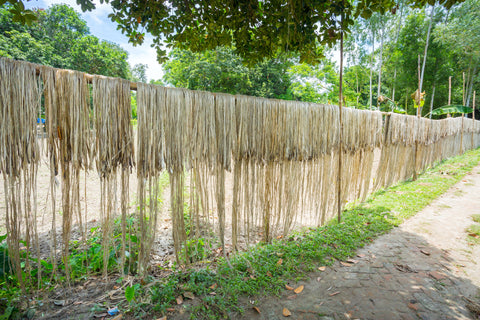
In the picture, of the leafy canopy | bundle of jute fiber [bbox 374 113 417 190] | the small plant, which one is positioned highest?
the leafy canopy

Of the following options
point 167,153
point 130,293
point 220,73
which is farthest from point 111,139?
point 220,73

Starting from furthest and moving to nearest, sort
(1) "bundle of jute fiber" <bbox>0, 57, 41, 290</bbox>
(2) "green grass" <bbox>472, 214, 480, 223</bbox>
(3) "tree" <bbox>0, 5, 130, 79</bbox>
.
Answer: (3) "tree" <bbox>0, 5, 130, 79</bbox> < (2) "green grass" <bbox>472, 214, 480, 223</bbox> < (1) "bundle of jute fiber" <bbox>0, 57, 41, 290</bbox>

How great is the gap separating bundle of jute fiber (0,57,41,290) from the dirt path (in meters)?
1.95

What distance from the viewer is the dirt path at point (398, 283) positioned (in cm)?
199

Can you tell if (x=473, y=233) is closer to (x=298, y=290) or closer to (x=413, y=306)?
(x=413, y=306)

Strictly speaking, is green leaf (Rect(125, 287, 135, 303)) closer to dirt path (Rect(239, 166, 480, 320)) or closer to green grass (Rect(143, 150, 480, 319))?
green grass (Rect(143, 150, 480, 319))

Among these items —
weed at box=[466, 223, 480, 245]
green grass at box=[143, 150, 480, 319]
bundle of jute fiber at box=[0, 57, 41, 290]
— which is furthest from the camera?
weed at box=[466, 223, 480, 245]

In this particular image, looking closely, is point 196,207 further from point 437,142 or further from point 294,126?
point 437,142

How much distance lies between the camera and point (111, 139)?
183cm

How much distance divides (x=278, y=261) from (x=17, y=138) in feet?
8.95

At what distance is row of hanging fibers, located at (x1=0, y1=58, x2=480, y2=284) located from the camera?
1610mm

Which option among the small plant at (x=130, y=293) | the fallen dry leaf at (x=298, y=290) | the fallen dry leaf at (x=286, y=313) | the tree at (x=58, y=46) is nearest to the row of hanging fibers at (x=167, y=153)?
the small plant at (x=130, y=293)

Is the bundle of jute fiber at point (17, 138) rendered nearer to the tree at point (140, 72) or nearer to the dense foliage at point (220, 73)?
the dense foliage at point (220, 73)

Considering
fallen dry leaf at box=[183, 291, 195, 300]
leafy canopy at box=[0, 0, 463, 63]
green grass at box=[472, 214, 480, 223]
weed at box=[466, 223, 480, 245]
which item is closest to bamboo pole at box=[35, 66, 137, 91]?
leafy canopy at box=[0, 0, 463, 63]
